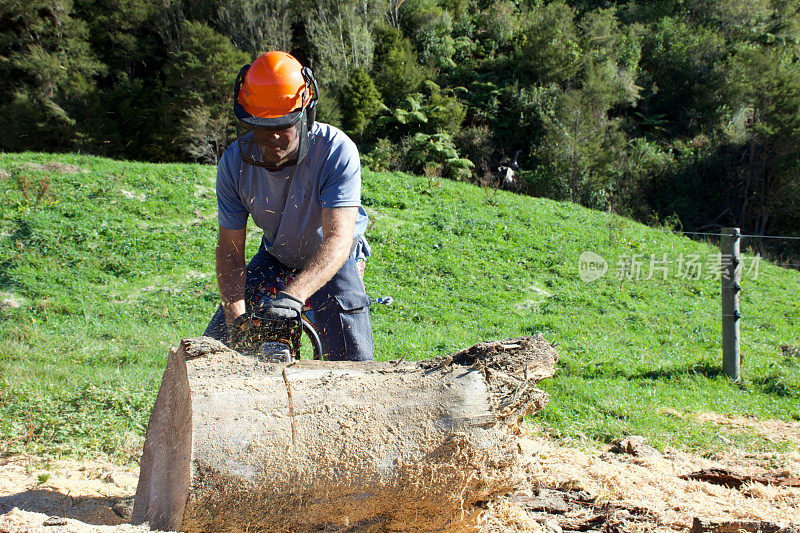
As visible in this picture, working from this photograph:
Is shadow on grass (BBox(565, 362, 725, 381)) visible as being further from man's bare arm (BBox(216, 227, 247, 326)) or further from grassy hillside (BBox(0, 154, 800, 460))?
man's bare arm (BBox(216, 227, 247, 326))

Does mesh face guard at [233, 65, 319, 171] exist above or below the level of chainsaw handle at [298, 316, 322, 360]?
above

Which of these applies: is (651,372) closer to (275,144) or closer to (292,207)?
(292,207)

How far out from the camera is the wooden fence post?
589 centimetres

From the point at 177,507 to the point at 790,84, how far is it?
1078 inches

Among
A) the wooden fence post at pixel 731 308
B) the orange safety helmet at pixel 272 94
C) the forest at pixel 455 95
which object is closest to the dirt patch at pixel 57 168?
the forest at pixel 455 95

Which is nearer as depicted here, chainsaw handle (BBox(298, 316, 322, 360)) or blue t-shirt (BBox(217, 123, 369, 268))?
chainsaw handle (BBox(298, 316, 322, 360))

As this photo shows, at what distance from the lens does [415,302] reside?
26.3 ft

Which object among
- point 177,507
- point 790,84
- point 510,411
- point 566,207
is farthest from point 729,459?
point 790,84

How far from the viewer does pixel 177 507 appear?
179cm

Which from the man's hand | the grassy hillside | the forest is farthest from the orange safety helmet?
the forest

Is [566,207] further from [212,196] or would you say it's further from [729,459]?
[729,459]

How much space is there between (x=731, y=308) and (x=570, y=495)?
4.15 meters

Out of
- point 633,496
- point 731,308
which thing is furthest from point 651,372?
point 633,496

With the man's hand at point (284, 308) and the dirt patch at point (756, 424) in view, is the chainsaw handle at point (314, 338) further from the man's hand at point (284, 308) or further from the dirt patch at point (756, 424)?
the dirt patch at point (756, 424)
